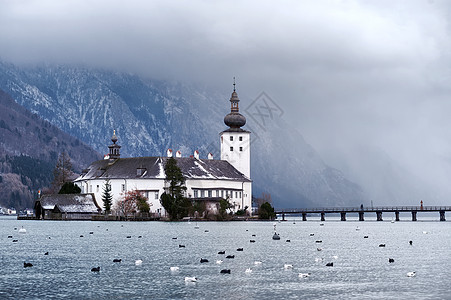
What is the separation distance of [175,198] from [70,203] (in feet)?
76.7

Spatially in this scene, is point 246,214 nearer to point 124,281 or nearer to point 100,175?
point 100,175

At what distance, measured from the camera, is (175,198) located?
14700cm

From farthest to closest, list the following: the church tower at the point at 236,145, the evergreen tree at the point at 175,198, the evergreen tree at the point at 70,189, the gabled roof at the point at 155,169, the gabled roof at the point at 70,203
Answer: the church tower at the point at 236,145, the evergreen tree at the point at 70,189, the gabled roof at the point at 155,169, the gabled roof at the point at 70,203, the evergreen tree at the point at 175,198

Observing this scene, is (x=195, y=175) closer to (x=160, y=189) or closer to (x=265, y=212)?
(x=160, y=189)

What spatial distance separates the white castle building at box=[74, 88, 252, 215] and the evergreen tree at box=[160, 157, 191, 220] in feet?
34.0

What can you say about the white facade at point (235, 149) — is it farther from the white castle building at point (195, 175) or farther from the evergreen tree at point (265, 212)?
the evergreen tree at point (265, 212)

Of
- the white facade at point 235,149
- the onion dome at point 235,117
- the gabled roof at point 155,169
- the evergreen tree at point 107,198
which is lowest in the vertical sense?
the evergreen tree at point 107,198

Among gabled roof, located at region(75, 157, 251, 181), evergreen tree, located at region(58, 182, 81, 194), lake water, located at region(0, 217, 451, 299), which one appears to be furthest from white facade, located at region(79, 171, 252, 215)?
lake water, located at region(0, 217, 451, 299)

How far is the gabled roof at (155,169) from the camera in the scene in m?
164

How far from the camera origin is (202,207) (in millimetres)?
154375

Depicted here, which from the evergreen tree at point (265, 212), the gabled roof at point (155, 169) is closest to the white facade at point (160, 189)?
the gabled roof at point (155, 169)

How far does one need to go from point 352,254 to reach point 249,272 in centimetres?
1725

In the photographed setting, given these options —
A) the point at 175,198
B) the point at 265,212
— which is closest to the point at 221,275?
the point at 175,198

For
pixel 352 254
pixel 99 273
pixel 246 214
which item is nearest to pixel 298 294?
pixel 99 273
